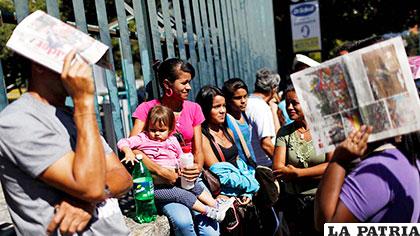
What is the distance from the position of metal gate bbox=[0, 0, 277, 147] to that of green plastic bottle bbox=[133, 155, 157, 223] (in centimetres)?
34

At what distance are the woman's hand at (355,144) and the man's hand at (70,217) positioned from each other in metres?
1.01

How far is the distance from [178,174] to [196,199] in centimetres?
24

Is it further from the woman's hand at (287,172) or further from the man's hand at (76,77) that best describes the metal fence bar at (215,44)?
the man's hand at (76,77)

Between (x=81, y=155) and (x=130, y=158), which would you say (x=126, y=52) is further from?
(x=81, y=155)

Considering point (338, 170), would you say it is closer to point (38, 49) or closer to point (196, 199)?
point (38, 49)

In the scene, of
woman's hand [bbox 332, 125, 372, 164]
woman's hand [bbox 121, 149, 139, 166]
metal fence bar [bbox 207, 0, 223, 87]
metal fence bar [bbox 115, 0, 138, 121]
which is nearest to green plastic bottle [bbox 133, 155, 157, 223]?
woman's hand [bbox 121, 149, 139, 166]

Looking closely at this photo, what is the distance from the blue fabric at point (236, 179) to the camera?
4.03 meters

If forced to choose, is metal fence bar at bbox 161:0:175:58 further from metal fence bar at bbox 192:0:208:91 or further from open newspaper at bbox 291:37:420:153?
open newspaper at bbox 291:37:420:153

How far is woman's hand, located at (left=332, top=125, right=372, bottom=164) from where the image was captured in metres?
1.88

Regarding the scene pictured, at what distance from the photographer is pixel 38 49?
1810 mm

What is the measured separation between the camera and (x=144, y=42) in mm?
4383

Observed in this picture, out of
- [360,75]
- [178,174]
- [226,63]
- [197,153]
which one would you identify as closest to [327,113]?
[360,75]

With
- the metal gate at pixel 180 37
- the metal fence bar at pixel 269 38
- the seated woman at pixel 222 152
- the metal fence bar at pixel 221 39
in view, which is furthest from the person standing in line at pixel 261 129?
the metal fence bar at pixel 269 38

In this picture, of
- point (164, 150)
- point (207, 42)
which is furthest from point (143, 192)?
point (207, 42)
